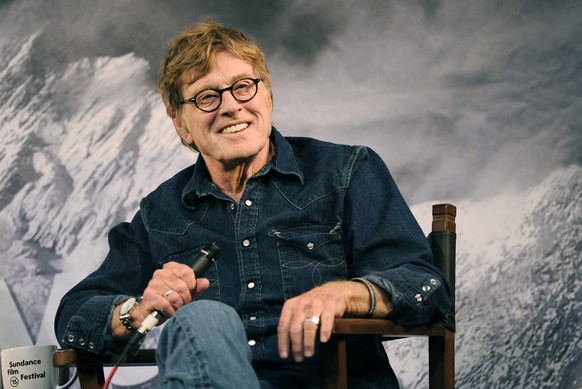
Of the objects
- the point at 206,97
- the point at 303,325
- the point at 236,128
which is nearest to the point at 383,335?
the point at 303,325

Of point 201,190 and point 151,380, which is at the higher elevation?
point 201,190

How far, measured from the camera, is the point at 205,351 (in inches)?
63.6

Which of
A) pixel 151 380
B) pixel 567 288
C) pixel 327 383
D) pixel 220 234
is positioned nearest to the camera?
pixel 327 383

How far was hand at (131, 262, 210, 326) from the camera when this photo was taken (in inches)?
76.7

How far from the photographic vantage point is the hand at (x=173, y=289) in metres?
1.95

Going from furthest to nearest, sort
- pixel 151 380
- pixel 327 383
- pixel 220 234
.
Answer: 1. pixel 151 380
2. pixel 220 234
3. pixel 327 383

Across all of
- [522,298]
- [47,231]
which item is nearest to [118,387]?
[47,231]

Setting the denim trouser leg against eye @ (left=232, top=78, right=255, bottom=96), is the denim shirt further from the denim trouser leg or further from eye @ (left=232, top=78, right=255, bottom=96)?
the denim trouser leg

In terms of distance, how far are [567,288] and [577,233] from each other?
7.4 inches

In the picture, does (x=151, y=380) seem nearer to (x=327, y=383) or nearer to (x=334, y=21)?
(x=334, y=21)

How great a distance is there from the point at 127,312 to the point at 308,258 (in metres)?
0.42

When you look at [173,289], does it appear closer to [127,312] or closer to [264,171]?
[127,312]

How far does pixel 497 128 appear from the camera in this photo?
3359mm

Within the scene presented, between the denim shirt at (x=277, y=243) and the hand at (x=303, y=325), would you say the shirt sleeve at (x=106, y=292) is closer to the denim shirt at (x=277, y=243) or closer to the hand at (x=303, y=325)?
the denim shirt at (x=277, y=243)
